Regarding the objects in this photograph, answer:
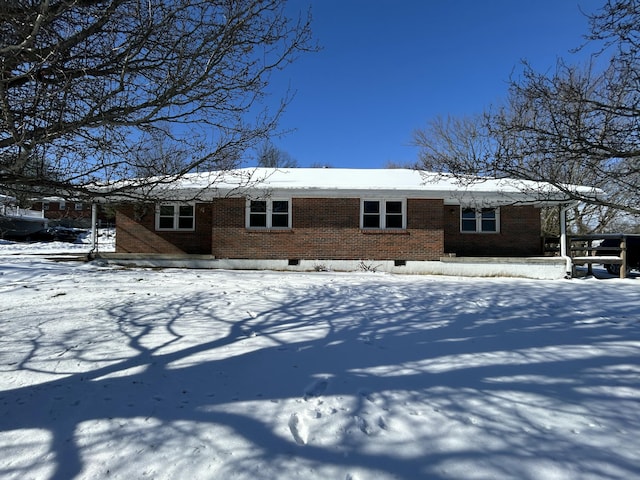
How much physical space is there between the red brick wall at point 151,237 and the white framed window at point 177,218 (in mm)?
188

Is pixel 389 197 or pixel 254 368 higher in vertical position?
pixel 389 197

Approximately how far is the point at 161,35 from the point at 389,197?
34.3ft

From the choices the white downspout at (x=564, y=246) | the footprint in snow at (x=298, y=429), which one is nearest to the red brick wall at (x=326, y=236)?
the white downspout at (x=564, y=246)

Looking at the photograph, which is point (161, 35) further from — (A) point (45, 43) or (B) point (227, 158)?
(B) point (227, 158)

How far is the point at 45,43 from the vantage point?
3.44m

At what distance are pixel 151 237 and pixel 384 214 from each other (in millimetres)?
9179

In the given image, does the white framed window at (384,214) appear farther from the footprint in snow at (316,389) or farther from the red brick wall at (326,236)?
the footprint in snow at (316,389)

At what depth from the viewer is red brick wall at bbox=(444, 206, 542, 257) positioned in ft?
47.6

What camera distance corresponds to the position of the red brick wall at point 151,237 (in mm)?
14375

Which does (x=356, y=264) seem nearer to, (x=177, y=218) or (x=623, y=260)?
(x=177, y=218)

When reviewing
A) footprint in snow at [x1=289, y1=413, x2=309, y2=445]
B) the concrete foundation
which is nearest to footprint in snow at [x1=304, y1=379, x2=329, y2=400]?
footprint in snow at [x1=289, y1=413, x2=309, y2=445]

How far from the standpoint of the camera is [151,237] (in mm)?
14406

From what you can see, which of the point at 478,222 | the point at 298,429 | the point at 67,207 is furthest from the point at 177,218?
the point at 298,429

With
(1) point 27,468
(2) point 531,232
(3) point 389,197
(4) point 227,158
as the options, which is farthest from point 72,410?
(2) point 531,232
